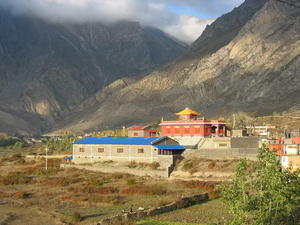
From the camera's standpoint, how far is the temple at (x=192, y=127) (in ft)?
247

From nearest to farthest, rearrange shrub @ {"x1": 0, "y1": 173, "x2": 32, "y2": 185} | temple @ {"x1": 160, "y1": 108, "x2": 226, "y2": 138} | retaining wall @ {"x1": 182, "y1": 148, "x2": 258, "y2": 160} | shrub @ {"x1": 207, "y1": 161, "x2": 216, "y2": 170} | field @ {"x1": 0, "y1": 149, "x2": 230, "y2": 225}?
field @ {"x1": 0, "y1": 149, "x2": 230, "y2": 225} < shrub @ {"x1": 207, "y1": 161, "x2": 216, "y2": 170} < retaining wall @ {"x1": 182, "y1": 148, "x2": 258, "y2": 160} < shrub @ {"x1": 0, "y1": 173, "x2": 32, "y2": 185} < temple @ {"x1": 160, "y1": 108, "x2": 226, "y2": 138}

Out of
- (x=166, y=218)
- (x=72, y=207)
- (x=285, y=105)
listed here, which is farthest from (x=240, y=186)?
(x=285, y=105)

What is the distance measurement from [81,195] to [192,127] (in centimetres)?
3175

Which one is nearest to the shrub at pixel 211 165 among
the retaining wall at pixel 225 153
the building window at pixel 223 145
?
the retaining wall at pixel 225 153

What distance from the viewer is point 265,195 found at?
2120cm

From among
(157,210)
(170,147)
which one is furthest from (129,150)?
(157,210)

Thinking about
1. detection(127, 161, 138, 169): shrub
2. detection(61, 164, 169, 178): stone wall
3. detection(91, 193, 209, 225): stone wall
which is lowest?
detection(91, 193, 209, 225): stone wall

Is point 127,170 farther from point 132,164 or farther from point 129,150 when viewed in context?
point 129,150

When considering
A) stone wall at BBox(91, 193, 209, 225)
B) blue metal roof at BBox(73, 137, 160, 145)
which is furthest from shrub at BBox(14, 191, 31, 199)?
blue metal roof at BBox(73, 137, 160, 145)

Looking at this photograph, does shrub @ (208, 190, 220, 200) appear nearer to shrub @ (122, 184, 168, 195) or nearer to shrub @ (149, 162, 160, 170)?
shrub @ (122, 184, 168, 195)

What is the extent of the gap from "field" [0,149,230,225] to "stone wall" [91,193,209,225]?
0.80 metres

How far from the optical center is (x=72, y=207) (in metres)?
42.1

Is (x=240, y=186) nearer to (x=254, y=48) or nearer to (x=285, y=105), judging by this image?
(x=285, y=105)

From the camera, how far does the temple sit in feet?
247
